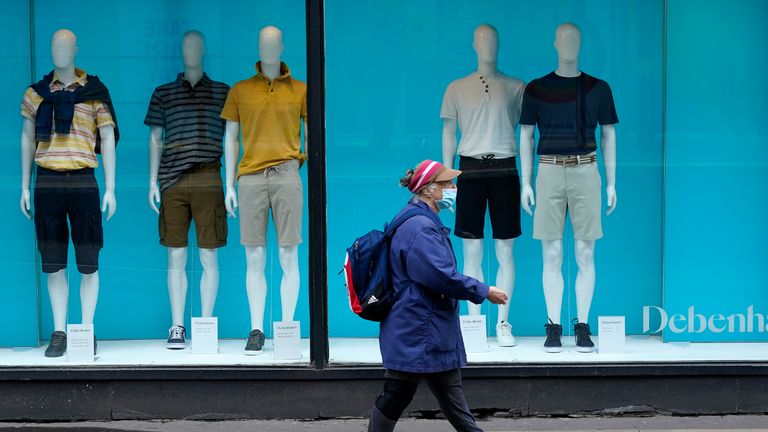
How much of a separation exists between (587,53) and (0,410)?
4.76 meters

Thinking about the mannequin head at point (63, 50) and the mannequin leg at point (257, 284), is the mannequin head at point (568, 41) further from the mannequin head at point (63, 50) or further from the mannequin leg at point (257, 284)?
the mannequin head at point (63, 50)

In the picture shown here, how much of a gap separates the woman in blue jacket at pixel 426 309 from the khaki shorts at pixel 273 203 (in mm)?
2224

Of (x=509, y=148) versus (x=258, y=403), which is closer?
(x=258, y=403)

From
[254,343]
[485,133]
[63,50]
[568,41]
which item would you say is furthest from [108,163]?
[568,41]

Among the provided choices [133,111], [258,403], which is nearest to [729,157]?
[258,403]

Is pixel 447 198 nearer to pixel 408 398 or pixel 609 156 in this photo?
pixel 408 398

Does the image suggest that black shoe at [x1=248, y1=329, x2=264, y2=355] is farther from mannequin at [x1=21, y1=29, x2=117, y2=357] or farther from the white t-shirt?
the white t-shirt

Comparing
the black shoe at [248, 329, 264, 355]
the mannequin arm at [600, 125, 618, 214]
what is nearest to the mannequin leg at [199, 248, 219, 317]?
the black shoe at [248, 329, 264, 355]

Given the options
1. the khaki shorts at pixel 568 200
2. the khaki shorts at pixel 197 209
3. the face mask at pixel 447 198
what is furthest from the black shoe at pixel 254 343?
the face mask at pixel 447 198

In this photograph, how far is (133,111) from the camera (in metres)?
7.68

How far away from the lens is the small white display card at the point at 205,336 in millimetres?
7480

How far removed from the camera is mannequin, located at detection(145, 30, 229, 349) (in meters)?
7.62

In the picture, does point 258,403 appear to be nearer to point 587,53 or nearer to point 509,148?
point 509,148

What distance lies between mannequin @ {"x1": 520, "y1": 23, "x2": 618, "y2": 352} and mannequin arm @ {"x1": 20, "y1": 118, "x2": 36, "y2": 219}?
3.46 m
